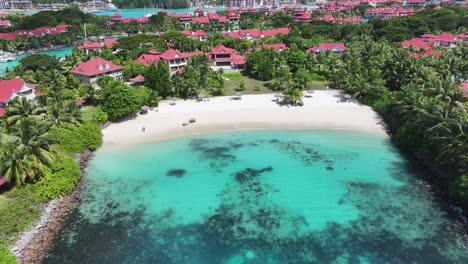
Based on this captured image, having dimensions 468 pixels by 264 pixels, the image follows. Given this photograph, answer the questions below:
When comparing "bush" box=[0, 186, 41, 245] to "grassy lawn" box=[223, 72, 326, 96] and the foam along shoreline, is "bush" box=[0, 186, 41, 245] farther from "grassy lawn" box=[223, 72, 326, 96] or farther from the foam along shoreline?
"grassy lawn" box=[223, 72, 326, 96]

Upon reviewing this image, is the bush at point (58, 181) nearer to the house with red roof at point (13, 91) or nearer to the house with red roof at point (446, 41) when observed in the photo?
the house with red roof at point (13, 91)

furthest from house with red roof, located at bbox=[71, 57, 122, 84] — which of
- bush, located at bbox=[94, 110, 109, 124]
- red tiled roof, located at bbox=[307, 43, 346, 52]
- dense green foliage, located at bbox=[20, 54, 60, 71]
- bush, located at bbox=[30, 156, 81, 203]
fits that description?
red tiled roof, located at bbox=[307, 43, 346, 52]

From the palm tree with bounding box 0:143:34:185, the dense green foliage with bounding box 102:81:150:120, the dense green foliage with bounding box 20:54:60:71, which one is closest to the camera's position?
the palm tree with bounding box 0:143:34:185

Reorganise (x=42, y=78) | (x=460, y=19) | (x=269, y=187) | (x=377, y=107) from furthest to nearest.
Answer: (x=460, y=19), (x=42, y=78), (x=377, y=107), (x=269, y=187)

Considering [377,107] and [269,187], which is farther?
[377,107]

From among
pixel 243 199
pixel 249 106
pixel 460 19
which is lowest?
→ pixel 243 199

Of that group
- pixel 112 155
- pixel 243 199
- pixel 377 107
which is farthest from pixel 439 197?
pixel 112 155

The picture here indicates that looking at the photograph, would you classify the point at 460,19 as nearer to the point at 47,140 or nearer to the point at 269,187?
the point at 269,187
